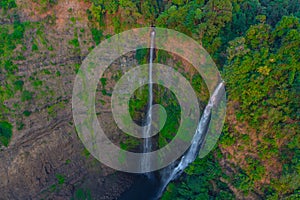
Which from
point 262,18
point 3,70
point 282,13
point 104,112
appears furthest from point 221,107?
point 3,70

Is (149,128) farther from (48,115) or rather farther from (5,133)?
(5,133)

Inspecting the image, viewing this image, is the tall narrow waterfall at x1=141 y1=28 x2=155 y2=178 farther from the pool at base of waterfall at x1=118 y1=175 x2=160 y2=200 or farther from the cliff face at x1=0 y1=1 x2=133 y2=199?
the cliff face at x1=0 y1=1 x2=133 y2=199

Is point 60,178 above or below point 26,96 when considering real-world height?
below

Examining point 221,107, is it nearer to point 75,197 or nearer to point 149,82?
point 149,82

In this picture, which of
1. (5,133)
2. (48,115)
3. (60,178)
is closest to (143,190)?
(60,178)

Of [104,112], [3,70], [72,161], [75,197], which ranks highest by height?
[3,70]

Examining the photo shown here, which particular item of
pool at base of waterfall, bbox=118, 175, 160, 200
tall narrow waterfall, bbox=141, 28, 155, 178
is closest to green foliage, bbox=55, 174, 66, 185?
pool at base of waterfall, bbox=118, 175, 160, 200
